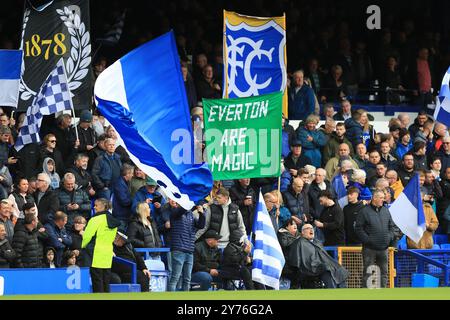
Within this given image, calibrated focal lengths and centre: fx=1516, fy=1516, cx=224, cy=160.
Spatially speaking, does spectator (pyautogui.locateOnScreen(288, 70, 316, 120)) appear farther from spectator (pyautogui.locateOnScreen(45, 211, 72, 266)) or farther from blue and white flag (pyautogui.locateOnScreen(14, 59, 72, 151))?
spectator (pyautogui.locateOnScreen(45, 211, 72, 266))

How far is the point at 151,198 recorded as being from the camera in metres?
20.7

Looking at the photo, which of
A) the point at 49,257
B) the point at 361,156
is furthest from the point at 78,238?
the point at 361,156

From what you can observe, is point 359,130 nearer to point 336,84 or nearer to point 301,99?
point 301,99

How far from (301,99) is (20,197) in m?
6.65

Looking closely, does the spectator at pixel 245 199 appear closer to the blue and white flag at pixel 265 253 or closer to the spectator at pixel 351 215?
the blue and white flag at pixel 265 253

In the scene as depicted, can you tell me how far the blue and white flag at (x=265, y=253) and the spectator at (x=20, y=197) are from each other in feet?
9.72

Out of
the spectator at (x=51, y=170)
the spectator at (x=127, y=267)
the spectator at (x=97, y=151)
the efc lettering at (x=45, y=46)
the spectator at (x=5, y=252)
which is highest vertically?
the efc lettering at (x=45, y=46)

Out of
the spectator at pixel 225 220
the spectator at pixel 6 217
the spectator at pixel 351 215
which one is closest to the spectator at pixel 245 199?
the spectator at pixel 225 220

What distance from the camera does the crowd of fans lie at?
63.3ft

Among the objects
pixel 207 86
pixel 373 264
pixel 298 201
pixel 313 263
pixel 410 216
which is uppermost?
pixel 207 86

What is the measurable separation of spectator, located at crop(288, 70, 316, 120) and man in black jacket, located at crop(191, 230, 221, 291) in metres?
4.95

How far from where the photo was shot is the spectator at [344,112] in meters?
25.0

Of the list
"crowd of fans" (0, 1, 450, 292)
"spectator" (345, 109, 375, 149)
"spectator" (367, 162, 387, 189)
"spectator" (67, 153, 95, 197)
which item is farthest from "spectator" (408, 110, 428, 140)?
"spectator" (67, 153, 95, 197)
